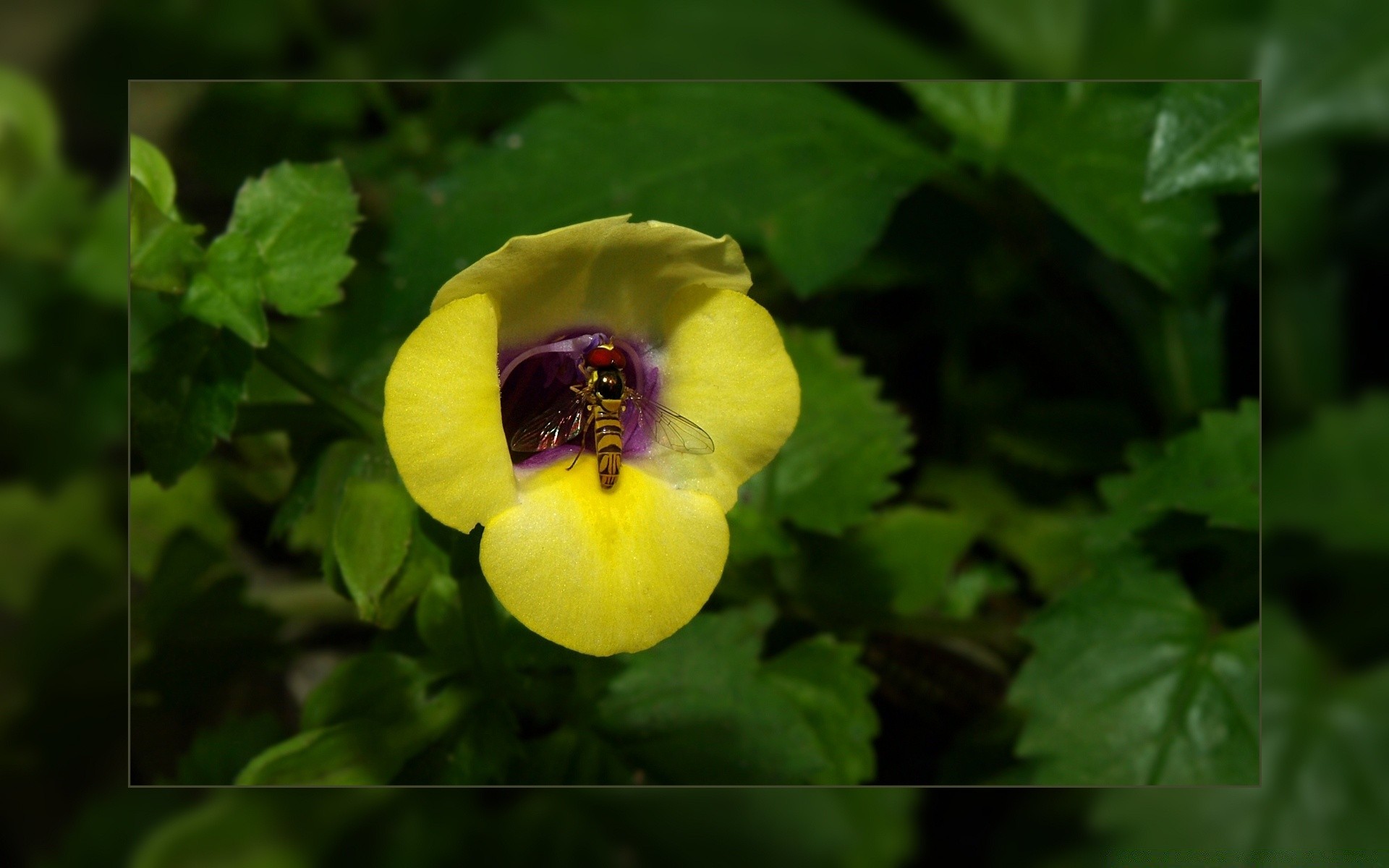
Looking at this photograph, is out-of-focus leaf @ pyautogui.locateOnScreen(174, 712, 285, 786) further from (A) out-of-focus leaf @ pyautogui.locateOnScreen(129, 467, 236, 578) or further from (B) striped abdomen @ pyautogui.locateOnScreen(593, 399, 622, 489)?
(B) striped abdomen @ pyautogui.locateOnScreen(593, 399, 622, 489)

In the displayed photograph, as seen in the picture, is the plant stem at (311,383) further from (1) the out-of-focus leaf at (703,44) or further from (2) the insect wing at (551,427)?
(1) the out-of-focus leaf at (703,44)

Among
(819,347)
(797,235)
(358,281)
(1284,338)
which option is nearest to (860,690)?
(819,347)

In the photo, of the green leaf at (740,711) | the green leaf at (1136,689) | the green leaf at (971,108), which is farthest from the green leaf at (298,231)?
the green leaf at (1136,689)

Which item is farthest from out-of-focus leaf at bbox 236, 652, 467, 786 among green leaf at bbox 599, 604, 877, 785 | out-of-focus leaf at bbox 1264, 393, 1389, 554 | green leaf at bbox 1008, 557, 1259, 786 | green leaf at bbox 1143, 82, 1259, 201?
out-of-focus leaf at bbox 1264, 393, 1389, 554

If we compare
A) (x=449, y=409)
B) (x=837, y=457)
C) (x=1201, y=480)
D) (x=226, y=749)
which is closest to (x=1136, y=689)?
(x=1201, y=480)

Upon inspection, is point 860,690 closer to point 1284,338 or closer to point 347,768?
point 347,768

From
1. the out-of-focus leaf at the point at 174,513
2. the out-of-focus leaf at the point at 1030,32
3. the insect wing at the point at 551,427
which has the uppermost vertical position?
the out-of-focus leaf at the point at 1030,32

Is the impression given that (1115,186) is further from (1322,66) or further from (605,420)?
(605,420)
